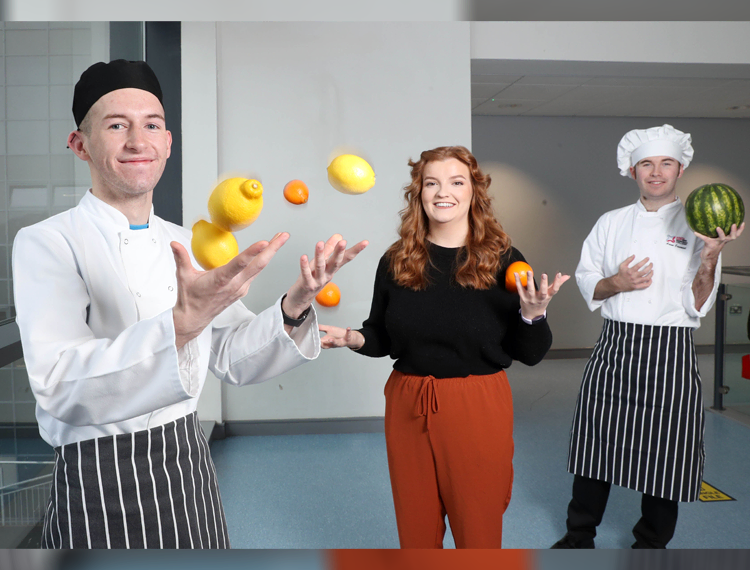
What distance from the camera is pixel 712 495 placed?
70.3 inches

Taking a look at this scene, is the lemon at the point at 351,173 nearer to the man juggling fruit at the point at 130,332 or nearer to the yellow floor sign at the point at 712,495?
the man juggling fruit at the point at 130,332

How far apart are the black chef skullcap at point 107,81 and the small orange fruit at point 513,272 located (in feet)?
1.98

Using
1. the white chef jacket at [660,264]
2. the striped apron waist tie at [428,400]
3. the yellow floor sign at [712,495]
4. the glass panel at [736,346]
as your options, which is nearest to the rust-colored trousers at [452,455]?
the striped apron waist tie at [428,400]

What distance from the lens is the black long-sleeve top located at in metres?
0.97

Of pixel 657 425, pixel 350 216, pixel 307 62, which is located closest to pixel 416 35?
pixel 307 62

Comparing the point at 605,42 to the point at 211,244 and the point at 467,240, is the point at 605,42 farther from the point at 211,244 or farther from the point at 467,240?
the point at 211,244

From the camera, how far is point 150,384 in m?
0.44

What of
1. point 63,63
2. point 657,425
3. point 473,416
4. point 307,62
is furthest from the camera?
point 307,62

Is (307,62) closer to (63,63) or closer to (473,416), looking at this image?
(63,63)

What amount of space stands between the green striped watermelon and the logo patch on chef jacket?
0.11 meters

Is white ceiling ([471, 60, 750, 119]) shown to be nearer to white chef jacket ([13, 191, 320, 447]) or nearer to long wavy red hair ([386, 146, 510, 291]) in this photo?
long wavy red hair ([386, 146, 510, 291])

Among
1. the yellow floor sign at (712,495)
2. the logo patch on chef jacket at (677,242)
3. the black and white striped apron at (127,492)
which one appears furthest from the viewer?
the yellow floor sign at (712,495)

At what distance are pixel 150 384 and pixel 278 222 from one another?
183cm

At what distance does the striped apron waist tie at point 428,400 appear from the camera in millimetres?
973
